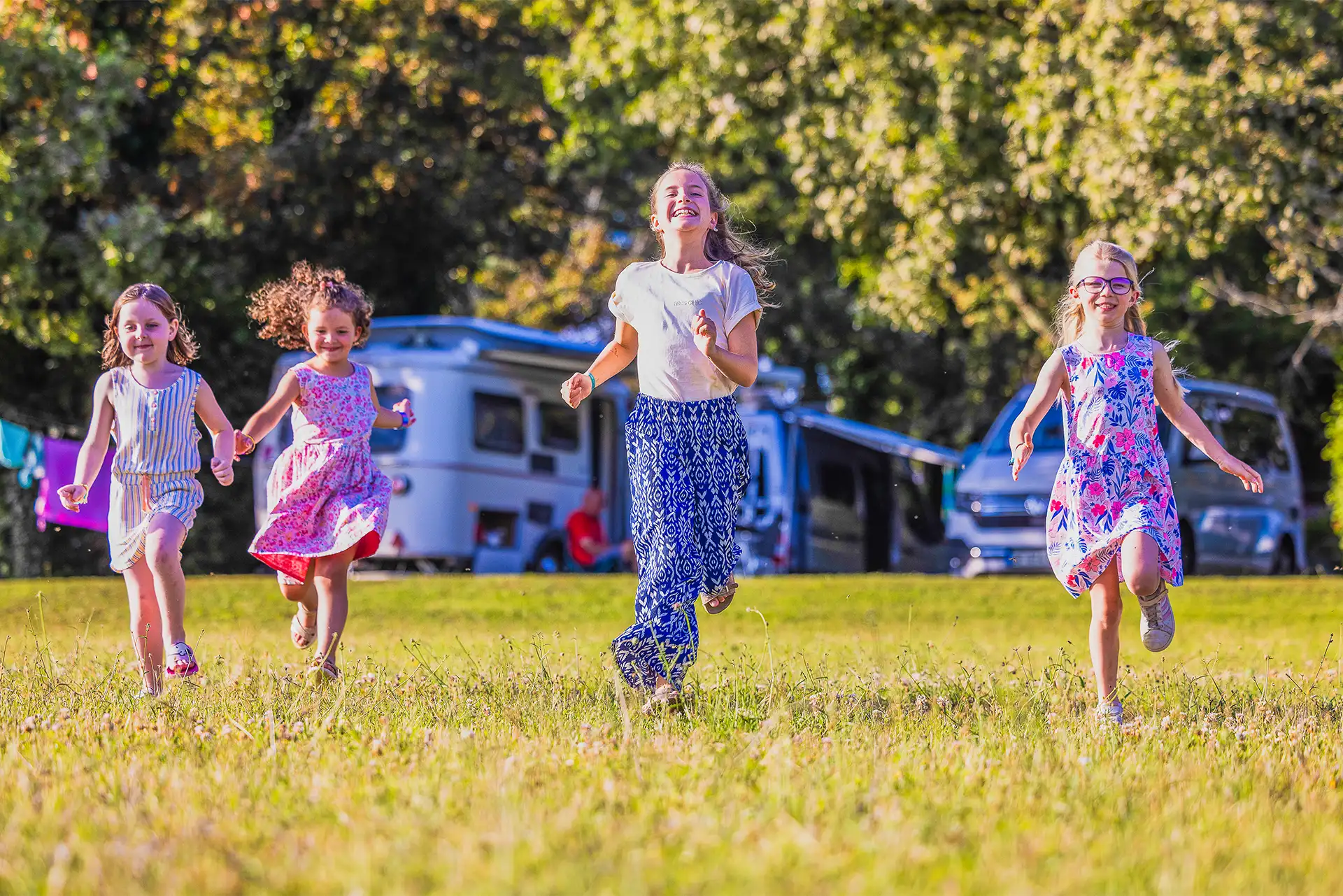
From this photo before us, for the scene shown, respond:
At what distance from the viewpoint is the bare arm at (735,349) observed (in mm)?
5797

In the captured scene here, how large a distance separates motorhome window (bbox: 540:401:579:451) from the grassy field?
12.3 meters

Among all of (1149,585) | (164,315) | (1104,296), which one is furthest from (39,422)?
(1149,585)

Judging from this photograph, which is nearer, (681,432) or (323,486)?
(681,432)

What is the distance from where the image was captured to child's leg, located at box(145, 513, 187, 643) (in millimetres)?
6516

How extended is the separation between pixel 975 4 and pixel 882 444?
807 cm

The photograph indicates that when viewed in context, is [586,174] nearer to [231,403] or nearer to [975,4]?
[231,403]

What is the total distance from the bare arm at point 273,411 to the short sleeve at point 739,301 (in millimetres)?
1857

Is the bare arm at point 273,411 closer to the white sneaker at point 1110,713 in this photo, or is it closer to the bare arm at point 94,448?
the bare arm at point 94,448

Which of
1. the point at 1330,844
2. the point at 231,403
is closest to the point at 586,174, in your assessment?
the point at 231,403

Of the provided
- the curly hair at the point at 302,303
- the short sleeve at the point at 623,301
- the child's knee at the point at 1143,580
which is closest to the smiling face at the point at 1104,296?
the child's knee at the point at 1143,580

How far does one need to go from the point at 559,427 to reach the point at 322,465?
46.1 ft

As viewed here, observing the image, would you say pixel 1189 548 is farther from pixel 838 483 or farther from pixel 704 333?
pixel 704 333

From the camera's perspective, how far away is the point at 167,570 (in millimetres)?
6535

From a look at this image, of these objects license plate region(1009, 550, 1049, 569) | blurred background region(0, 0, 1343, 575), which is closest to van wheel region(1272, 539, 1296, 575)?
blurred background region(0, 0, 1343, 575)
